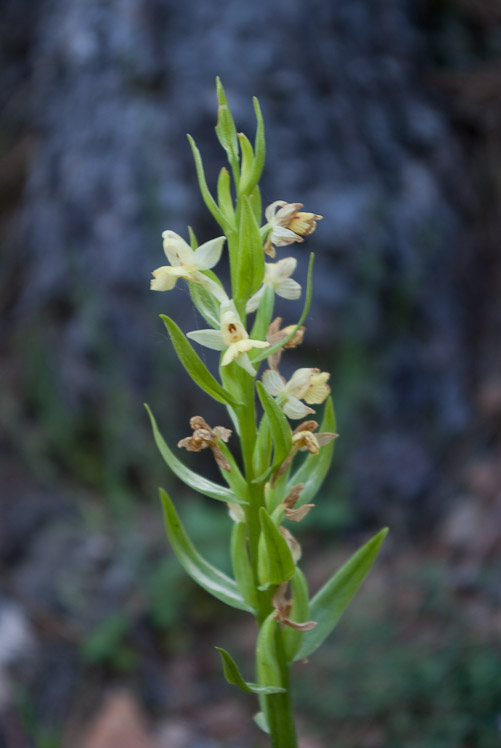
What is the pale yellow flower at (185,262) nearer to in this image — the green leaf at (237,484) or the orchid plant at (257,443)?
the orchid plant at (257,443)

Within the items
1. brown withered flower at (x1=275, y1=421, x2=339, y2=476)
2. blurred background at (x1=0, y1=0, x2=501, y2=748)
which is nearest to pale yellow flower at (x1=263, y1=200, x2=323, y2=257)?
brown withered flower at (x1=275, y1=421, x2=339, y2=476)

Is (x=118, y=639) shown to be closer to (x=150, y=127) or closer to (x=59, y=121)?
(x=150, y=127)

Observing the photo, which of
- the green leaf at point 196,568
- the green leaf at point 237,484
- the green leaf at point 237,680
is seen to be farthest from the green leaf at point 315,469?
the green leaf at point 237,680

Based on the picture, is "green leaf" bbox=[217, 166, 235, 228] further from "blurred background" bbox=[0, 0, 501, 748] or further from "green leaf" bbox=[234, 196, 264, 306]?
"blurred background" bbox=[0, 0, 501, 748]

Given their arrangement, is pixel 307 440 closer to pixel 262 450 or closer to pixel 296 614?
pixel 262 450

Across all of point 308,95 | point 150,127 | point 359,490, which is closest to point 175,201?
point 150,127
